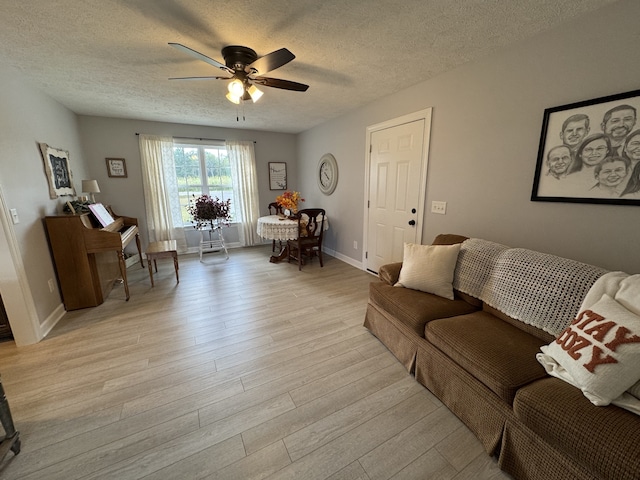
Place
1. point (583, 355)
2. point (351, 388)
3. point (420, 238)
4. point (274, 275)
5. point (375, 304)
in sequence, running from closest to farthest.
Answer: point (583, 355), point (351, 388), point (375, 304), point (420, 238), point (274, 275)

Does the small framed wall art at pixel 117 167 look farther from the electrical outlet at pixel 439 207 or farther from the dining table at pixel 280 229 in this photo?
the electrical outlet at pixel 439 207

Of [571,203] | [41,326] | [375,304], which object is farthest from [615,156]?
[41,326]

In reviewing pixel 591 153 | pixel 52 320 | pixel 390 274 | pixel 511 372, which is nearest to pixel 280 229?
pixel 390 274

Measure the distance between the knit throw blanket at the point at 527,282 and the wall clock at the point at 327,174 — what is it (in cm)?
277

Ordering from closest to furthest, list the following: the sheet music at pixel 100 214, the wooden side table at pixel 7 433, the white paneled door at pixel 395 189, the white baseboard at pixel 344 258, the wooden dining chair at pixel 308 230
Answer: the wooden side table at pixel 7 433, the white paneled door at pixel 395 189, the sheet music at pixel 100 214, the wooden dining chair at pixel 308 230, the white baseboard at pixel 344 258

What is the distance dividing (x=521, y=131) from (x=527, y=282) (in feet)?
4.08

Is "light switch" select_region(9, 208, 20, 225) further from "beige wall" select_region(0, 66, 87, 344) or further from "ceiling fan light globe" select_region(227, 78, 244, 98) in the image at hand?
"ceiling fan light globe" select_region(227, 78, 244, 98)

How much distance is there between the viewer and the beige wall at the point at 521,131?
1.56 meters

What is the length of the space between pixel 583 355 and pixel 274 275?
3.23 meters

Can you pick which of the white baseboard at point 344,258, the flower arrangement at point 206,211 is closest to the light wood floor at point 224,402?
the white baseboard at point 344,258

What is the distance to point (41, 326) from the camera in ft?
7.34

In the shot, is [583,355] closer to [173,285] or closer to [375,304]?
[375,304]

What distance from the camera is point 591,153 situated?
65.0 inches

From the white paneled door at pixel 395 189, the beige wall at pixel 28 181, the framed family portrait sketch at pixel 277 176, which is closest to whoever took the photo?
the beige wall at pixel 28 181
